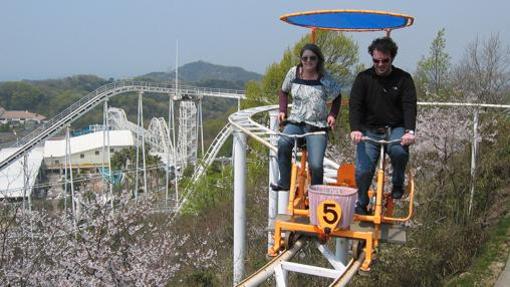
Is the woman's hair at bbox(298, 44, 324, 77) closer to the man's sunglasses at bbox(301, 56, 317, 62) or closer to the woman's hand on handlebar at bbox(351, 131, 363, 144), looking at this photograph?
the man's sunglasses at bbox(301, 56, 317, 62)

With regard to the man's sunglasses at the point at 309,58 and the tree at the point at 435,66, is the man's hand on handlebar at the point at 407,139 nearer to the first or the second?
the man's sunglasses at the point at 309,58

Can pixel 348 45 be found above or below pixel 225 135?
above

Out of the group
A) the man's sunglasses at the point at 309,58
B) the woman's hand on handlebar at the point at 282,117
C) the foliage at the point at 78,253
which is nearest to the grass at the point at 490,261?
the woman's hand on handlebar at the point at 282,117

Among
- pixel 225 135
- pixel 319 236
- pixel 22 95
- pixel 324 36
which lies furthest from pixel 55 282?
pixel 22 95

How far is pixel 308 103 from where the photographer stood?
4297 millimetres

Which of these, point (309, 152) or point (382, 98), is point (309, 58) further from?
point (309, 152)

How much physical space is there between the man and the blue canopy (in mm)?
436

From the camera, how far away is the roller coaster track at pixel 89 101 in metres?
22.8

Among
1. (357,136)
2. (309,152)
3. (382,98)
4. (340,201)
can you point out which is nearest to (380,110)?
(382,98)

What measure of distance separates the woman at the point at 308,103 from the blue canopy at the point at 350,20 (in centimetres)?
41

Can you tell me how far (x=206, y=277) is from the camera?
820 centimetres

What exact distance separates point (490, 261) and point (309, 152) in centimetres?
297

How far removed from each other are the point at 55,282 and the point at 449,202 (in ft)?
16.6

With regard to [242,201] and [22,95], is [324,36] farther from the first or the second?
[22,95]
